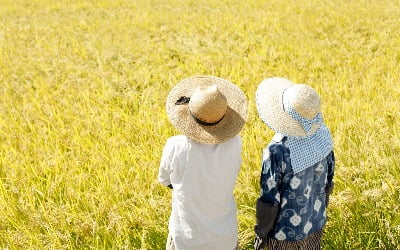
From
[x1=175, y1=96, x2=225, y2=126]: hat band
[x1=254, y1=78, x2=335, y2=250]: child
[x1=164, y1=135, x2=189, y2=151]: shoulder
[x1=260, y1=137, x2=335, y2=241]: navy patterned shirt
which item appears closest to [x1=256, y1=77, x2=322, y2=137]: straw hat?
[x1=254, y1=78, x2=335, y2=250]: child

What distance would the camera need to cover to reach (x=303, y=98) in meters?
1.91

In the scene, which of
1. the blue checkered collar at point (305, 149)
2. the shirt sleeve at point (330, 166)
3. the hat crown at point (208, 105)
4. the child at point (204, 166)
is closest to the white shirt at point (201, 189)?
the child at point (204, 166)

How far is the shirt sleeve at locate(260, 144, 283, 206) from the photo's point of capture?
2.02m

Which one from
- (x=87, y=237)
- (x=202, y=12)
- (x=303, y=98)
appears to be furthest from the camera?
(x=202, y=12)

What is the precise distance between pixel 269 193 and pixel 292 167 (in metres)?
0.16

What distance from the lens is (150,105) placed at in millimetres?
4855

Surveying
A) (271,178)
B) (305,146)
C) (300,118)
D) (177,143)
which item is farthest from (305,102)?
(177,143)

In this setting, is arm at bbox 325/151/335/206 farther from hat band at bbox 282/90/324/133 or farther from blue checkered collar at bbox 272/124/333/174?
hat band at bbox 282/90/324/133

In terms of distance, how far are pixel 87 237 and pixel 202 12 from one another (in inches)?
317

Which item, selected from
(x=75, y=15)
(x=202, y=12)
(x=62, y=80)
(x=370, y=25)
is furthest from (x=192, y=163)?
(x=75, y=15)

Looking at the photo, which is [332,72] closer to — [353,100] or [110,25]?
[353,100]

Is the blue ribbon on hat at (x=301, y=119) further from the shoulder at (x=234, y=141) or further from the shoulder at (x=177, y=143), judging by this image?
the shoulder at (x=177, y=143)

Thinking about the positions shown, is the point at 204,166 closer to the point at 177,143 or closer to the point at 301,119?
the point at 177,143

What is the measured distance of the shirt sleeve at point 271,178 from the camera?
6.61ft
